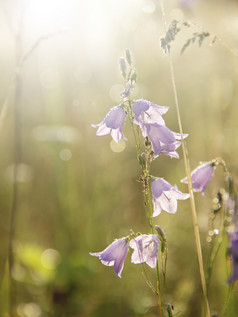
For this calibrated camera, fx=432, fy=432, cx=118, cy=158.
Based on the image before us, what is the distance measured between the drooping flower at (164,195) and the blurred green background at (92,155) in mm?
621

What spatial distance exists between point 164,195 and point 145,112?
32 centimetres

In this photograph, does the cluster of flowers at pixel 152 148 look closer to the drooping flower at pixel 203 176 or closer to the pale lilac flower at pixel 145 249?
the pale lilac flower at pixel 145 249

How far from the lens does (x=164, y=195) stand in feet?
5.36

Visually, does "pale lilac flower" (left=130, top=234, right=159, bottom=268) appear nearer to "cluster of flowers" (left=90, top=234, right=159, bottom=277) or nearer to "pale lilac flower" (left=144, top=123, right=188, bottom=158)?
"cluster of flowers" (left=90, top=234, right=159, bottom=277)

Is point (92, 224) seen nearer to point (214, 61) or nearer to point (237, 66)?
point (237, 66)

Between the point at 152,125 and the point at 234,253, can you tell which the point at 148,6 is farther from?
the point at 234,253

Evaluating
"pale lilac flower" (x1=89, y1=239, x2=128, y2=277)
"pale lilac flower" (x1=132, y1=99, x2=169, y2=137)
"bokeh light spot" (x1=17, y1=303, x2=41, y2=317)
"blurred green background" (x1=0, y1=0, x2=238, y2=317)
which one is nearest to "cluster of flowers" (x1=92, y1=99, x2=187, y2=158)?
"pale lilac flower" (x1=132, y1=99, x2=169, y2=137)

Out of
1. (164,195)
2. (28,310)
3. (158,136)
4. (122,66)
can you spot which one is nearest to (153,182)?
(164,195)

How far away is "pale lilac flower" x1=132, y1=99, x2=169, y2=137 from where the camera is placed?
1.48 meters

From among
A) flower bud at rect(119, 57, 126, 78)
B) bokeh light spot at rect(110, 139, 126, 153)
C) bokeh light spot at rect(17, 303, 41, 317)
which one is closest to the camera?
flower bud at rect(119, 57, 126, 78)

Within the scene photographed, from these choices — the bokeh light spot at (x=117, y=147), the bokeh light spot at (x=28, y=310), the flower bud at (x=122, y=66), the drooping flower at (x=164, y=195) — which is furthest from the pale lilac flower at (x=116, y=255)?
the bokeh light spot at (x=117, y=147)

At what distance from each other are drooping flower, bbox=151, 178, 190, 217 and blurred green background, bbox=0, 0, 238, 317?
621 millimetres

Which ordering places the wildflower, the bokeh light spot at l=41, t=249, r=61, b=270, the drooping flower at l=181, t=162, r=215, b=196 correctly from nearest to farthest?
the wildflower, the drooping flower at l=181, t=162, r=215, b=196, the bokeh light spot at l=41, t=249, r=61, b=270

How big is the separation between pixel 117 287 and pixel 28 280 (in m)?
0.62
